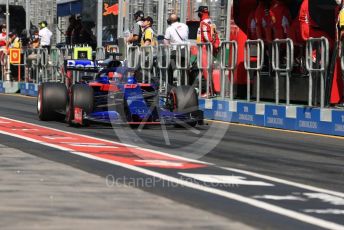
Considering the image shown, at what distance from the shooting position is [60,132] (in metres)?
13.6

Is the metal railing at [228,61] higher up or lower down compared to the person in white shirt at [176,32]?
lower down

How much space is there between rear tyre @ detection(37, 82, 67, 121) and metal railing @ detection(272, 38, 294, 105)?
422 cm

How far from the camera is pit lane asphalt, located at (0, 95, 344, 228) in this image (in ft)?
30.4

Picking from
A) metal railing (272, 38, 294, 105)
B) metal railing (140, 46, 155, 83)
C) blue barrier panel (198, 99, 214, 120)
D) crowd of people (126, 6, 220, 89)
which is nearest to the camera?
metal railing (272, 38, 294, 105)

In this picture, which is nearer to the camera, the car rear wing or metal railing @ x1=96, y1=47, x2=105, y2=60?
the car rear wing

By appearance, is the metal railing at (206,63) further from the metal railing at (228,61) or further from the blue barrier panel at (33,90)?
the blue barrier panel at (33,90)

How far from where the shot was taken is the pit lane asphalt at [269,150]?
9266 mm

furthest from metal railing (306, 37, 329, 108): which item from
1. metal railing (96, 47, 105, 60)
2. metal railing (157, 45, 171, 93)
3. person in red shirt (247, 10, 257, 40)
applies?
metal railing (96, 47, 105, 60)

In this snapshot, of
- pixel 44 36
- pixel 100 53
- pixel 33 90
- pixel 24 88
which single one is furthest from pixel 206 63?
pixel 24 88

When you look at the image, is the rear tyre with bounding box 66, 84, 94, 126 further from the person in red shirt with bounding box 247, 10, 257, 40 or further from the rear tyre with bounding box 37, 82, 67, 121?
the person in red shirt with bounding box 247, 10, 257, 40

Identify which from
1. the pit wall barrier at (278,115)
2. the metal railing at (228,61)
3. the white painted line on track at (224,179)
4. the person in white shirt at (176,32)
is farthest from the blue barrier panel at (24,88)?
the white painted line on track at (224,179)

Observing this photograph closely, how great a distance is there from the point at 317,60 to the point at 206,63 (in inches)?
160

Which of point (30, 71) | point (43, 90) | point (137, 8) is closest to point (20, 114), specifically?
point (43, 90)

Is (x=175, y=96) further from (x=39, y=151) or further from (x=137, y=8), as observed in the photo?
(x=137, y=8)
